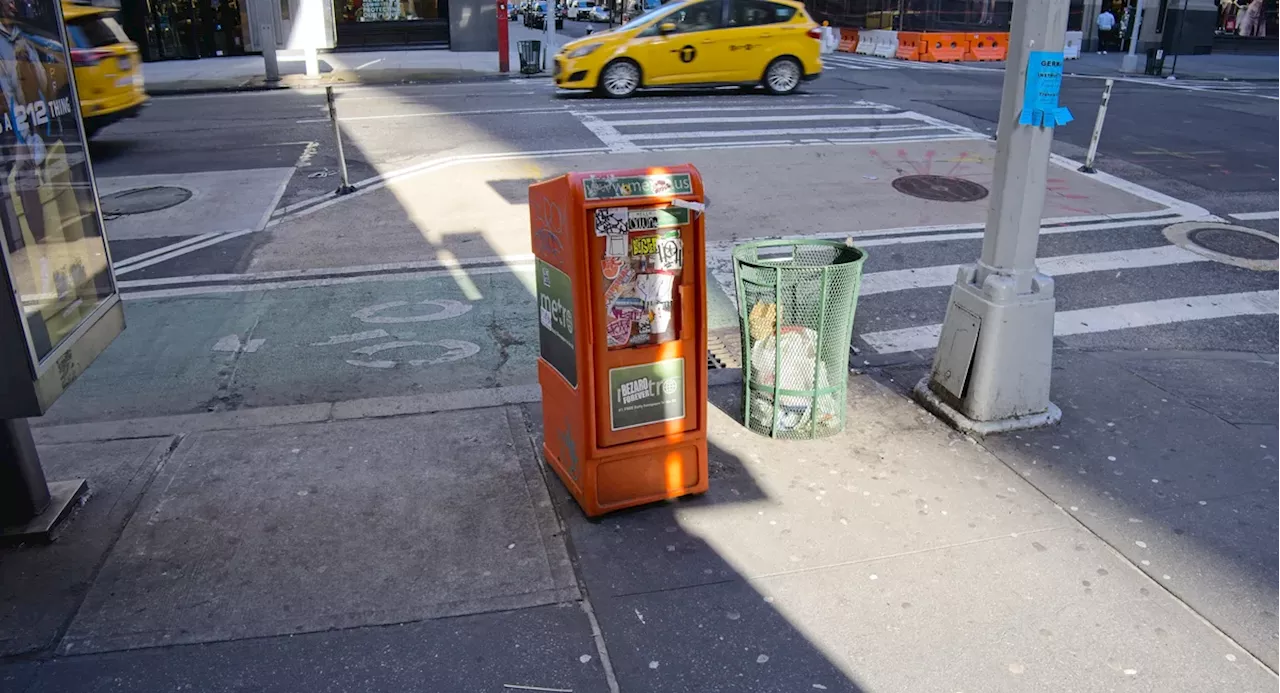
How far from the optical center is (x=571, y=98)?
60.3 ft

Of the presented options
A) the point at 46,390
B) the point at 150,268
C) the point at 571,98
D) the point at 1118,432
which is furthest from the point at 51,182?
the point at 571,98

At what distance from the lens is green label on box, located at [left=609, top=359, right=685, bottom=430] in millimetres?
4055

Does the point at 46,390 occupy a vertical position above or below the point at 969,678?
above

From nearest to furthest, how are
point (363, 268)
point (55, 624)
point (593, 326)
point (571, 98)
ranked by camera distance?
point (55, 624) → point (593, 326) → point (363, 268) → point (571, 98)

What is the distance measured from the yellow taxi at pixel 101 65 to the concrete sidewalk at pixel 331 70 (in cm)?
747

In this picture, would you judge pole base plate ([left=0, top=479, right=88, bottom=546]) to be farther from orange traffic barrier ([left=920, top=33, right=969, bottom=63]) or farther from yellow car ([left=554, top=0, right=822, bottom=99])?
orange traffic barrier ([left=920, top=33, right=969, bottom=63])

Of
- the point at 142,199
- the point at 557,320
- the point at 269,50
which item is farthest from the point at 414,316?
the point at 269,50

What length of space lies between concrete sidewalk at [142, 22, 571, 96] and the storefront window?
49.7 inches

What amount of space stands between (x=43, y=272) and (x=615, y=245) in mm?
2478

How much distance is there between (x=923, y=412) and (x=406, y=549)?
3015 millimetres

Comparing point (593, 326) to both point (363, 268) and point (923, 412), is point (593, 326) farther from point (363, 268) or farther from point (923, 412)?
point (363, 268)

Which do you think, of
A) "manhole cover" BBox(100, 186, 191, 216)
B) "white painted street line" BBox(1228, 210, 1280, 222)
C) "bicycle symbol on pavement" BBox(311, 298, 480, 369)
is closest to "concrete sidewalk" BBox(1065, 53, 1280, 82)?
"white painted street line" BBox(1228, 210, 1280, 222)

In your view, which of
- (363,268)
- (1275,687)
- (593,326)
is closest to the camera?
(1275,687)

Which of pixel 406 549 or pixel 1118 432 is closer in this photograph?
pixel 406 549
